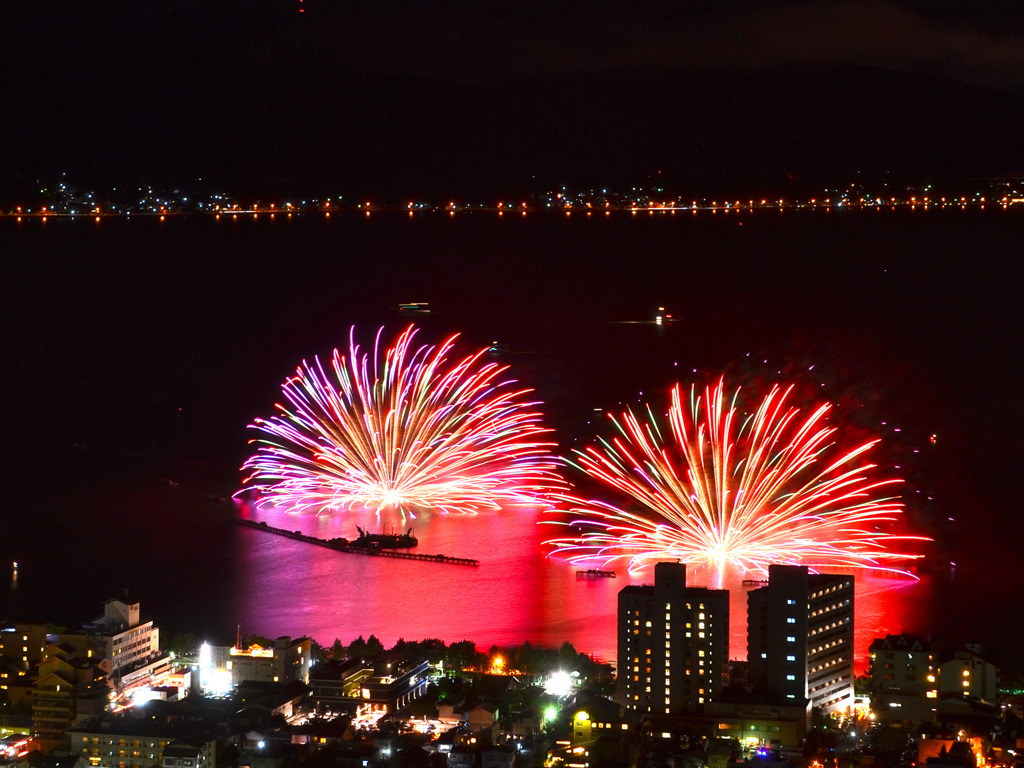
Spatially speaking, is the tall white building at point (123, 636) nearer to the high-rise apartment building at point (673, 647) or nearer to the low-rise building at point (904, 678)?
the high-rise apartment building at point (673, 647)

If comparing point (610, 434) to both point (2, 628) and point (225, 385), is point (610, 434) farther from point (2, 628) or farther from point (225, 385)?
point (2, 628)

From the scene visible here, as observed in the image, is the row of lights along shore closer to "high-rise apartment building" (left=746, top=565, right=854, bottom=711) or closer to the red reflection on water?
the red reflection on water

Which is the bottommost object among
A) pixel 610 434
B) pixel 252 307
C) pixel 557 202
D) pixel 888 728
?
pixel 888 728

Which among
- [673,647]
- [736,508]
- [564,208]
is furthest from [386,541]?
[564,208]

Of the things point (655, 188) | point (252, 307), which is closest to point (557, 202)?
point (655, 188)

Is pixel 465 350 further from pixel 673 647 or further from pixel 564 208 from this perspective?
pixel 564 208

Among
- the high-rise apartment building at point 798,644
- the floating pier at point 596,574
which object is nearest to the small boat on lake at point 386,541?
the floating pier at point 596,574
